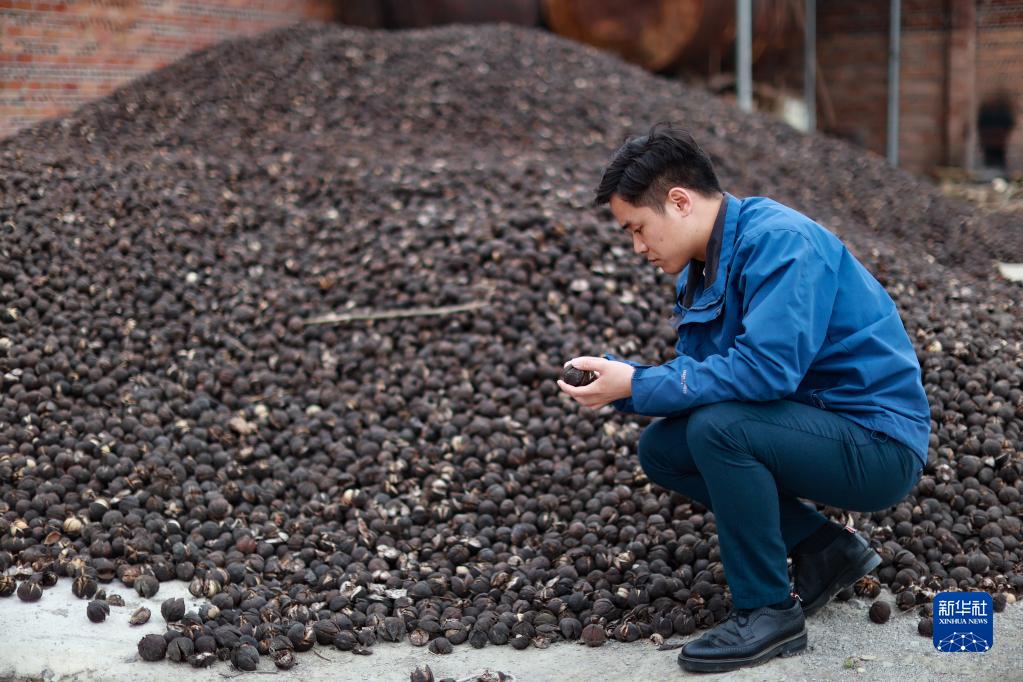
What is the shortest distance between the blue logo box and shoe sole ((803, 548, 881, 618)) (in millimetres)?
195

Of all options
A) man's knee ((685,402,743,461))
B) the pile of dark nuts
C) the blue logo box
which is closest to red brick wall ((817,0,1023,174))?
the pile of dark nuts

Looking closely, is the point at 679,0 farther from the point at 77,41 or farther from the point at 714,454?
the point at 714,454

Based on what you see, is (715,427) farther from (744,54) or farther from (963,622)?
(744,54)

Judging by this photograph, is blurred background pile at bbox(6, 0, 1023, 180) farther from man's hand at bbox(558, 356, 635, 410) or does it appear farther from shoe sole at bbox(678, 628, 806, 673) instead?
shoe sole at bbox(678, 628, 806, 673)

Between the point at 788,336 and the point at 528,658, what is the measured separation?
1.13 meters

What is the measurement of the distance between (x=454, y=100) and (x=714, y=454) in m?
5.40

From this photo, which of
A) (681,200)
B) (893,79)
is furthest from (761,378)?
(893,79)

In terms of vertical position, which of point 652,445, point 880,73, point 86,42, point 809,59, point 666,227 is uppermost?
point 86,42

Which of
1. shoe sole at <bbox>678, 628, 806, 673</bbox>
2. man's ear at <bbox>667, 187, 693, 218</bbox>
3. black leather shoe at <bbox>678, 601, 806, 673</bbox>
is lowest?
shoe sole at <bbox>678, 628, 806, 673</bbox>

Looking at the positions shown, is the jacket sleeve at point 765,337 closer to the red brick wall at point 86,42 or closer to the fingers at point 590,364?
the fingers at point 590,364

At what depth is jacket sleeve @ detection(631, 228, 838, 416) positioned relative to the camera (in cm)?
206

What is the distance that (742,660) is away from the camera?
7.33 feet

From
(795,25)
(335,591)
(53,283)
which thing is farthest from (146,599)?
(795,25)

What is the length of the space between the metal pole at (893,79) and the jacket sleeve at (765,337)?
9302 mm
